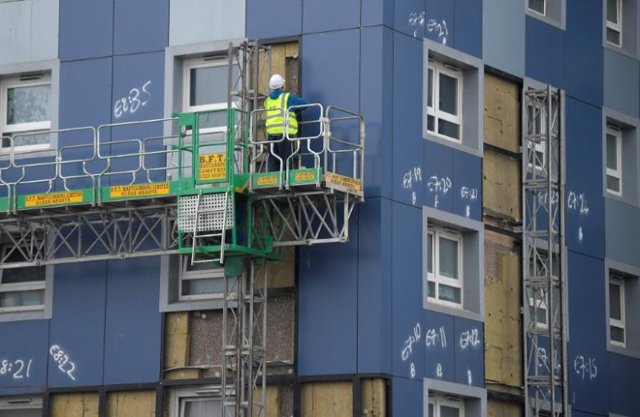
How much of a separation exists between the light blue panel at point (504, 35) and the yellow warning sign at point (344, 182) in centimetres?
565

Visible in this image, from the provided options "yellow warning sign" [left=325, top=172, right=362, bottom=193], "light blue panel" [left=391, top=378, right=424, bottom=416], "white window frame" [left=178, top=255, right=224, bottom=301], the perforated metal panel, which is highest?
"yellow warning sign" [left=325, top=172, right=362, bottom=193]

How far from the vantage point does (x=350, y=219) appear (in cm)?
3769

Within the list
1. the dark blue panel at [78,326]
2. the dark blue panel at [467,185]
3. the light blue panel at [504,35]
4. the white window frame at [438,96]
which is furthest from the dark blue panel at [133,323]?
the light blue panel at [504,35]

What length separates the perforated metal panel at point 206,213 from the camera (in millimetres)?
36969

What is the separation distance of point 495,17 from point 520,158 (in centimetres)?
282

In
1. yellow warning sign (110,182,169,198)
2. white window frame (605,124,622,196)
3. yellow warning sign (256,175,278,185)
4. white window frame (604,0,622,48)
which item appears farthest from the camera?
white window frame (604,0,622,48)

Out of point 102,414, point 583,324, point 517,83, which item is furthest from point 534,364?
point 102,414

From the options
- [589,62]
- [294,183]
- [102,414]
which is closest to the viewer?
[294,183]

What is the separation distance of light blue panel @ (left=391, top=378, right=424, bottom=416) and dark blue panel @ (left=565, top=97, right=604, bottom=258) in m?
6.73

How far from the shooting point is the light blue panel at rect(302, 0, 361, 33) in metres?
38.3

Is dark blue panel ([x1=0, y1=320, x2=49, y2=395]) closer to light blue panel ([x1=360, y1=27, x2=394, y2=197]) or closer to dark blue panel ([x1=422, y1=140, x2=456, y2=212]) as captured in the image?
light blue panel ([x1=360, y1=27, x2=394, y2=197])

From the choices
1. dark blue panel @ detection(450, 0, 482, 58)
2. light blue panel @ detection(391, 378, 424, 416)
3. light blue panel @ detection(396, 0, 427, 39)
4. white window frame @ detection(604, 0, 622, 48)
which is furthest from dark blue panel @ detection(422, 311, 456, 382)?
white window frame @ detection(604, 0, 622, 48)

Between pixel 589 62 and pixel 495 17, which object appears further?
pixel 589 62

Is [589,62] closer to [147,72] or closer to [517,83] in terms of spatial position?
[517,83]
